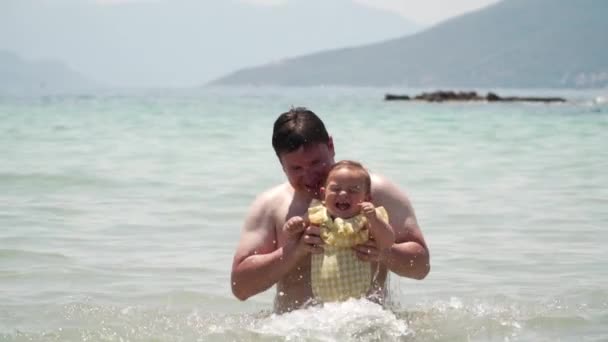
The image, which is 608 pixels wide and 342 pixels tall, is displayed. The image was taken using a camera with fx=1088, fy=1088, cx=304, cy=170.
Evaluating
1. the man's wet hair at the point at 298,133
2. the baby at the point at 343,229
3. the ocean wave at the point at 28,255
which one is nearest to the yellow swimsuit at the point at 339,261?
the baby at the point at 343,229

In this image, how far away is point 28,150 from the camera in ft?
62.1

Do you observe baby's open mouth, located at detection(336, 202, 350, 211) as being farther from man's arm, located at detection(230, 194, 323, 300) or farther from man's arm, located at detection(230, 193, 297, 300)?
man's arm, located at detection(230, 193, 297, 300)

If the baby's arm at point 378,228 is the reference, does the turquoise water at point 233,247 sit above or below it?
below

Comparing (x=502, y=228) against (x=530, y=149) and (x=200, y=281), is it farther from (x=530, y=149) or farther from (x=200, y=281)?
(x=530, y=149)

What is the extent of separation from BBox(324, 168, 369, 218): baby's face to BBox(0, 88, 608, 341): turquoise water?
465 millimetres

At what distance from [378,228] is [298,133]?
1.74 ft

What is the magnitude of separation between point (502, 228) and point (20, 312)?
4.80 m

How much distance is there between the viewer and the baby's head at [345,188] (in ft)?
14.8

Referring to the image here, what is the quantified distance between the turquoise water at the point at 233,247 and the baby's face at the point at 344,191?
1.52 feet

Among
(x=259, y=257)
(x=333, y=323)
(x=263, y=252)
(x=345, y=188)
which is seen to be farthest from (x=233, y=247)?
(x=345, y=188)

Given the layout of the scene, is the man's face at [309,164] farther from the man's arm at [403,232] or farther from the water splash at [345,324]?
the water splash at [345,324]

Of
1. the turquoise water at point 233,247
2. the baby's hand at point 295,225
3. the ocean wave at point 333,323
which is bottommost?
the turquoise water at point 233,247

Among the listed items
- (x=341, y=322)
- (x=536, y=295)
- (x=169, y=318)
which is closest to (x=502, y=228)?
(x=536, y=295)

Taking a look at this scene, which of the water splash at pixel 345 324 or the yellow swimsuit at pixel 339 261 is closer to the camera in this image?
the yellow swimsuit at pixel 339 261
